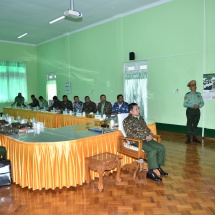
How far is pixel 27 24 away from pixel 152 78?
4.90 m

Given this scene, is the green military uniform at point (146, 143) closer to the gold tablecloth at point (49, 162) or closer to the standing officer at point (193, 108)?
the gold tablecloth at point (49, 162)

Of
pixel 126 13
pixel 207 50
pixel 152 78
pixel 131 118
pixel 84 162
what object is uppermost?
pixel 126 13

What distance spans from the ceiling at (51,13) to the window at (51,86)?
2.06 meters

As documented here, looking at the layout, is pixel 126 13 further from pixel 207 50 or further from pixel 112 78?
pixel 207 50

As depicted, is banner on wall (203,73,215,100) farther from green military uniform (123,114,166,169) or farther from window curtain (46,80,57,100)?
window curtain (46,80,57,100)

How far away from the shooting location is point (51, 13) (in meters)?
6.79

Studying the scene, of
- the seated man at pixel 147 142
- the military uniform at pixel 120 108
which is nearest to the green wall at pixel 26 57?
the military uniform at pixel 120 108

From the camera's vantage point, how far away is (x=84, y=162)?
3.04 m

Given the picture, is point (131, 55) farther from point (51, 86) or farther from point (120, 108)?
point (51, 86)

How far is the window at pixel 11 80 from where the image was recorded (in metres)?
10.2

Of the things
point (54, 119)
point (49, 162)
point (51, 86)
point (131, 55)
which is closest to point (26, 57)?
point (51, 86)

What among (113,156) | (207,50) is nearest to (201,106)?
(207,50)

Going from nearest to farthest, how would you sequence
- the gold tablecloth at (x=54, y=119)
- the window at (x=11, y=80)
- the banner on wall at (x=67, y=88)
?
1. the gold tablecloth at (x=54, y=119)
2. the banner on wall at (x=67, y=88)
3. the window at (x=11, y=80)

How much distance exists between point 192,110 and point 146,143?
99.2 inches
